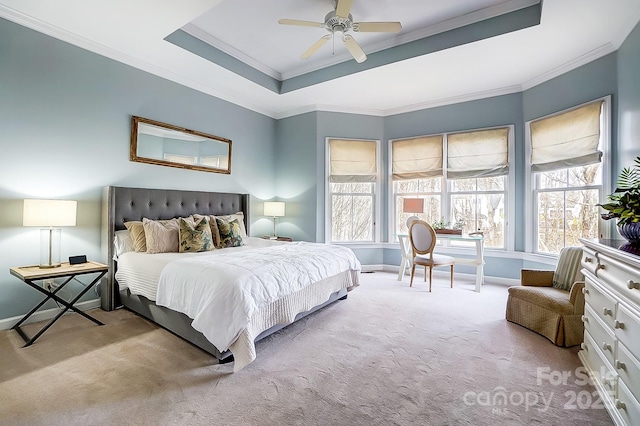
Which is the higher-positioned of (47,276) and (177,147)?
(177,147)

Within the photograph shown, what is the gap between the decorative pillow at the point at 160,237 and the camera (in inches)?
125

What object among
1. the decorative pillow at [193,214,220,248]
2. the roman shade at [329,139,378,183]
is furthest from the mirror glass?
the roman shade at [329,139,378,183]

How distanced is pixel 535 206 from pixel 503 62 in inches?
80.0

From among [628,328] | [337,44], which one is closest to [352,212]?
[337,44]

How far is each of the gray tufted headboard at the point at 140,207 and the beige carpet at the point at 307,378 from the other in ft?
1.69

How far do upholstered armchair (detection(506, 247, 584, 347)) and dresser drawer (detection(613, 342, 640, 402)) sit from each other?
0.93m

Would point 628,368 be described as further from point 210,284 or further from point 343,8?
point 343,8

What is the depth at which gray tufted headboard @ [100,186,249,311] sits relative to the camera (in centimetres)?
321

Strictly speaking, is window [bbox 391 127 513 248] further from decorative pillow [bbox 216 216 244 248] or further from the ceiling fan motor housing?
decorative pillow [bbox 216 216 244 248]

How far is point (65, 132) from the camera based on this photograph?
3049 mm

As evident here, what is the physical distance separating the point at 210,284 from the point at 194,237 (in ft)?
4.47

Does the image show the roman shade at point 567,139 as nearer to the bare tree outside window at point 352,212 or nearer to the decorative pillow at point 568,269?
the decorative pillow at point 568,269

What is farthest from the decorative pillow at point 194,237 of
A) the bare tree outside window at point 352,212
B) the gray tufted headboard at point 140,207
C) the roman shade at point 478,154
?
the roman shade at point 478,154

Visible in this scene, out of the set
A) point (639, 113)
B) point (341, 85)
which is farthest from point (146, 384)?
point (639, 113)
